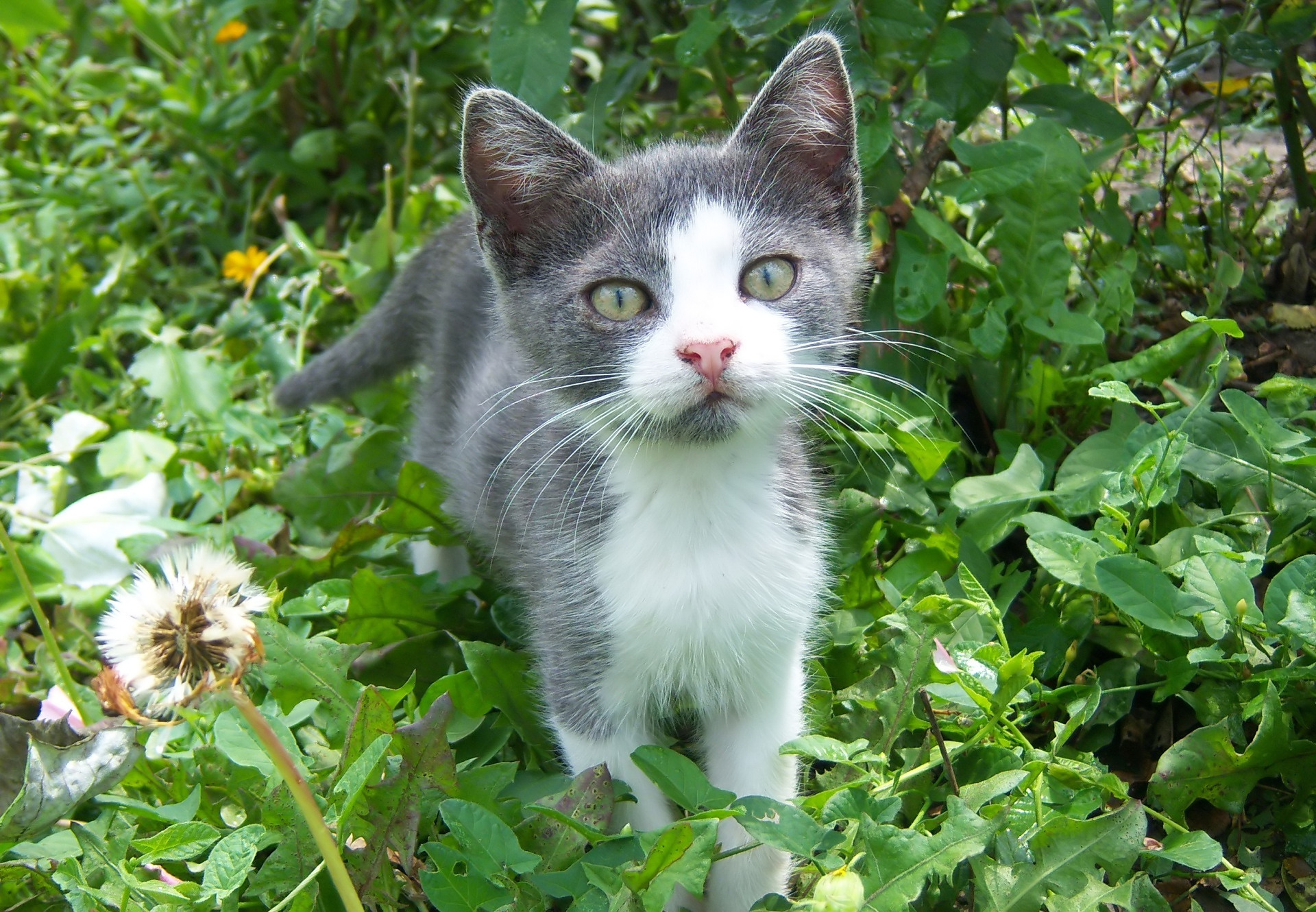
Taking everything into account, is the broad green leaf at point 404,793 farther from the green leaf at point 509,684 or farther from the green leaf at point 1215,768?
the green leaf at point 1215,768

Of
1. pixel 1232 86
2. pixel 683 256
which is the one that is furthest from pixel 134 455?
pixel 1232 86

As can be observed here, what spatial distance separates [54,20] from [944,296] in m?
2.47

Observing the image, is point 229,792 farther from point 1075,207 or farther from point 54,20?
point 1075,207

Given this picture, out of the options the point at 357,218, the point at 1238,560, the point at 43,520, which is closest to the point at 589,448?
the point at 1238,560

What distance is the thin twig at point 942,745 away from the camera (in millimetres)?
1733

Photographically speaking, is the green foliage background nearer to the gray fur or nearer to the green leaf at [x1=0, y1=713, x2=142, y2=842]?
the green leaf at [x1=0, y1=713, x2=142, y2=842]

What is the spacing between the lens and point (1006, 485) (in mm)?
2217

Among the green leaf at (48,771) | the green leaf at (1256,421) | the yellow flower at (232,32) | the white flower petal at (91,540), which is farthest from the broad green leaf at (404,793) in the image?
the yellow flower at (232,32)

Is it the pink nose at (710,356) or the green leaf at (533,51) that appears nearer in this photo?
the pink nose at (710,356)

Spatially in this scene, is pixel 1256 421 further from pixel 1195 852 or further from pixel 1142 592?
pixel 1195 852

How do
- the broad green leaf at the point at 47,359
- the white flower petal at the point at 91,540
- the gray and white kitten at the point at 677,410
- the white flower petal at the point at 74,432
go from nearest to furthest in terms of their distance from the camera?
the gray and white kitten at the point at 677,410, the white flower petal at the point at 91,540, the white flower petal at the point at 74,432, the broad green leaf at the point at 47,359

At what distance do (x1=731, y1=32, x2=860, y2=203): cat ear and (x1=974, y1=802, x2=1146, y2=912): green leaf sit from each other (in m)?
1.15

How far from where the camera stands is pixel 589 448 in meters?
2.07

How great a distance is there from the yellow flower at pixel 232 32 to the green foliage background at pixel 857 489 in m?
0.38
